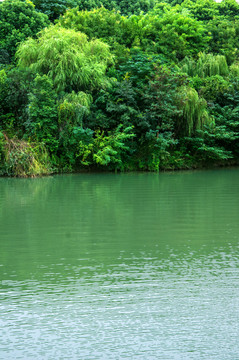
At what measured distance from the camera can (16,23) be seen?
34.0 metres

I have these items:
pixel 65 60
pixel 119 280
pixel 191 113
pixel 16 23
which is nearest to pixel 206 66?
pixel 191 113

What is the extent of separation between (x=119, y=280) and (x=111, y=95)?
22.5 meters

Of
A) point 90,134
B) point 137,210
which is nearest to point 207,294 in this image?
point 137,210

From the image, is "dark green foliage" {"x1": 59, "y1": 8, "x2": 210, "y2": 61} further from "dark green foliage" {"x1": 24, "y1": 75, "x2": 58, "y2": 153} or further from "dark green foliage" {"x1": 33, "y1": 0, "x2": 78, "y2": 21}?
"dark green foliage" {"x1": 24, "y1": 75, "x2": 58, "y2": 153}

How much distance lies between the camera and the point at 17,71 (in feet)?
94.0

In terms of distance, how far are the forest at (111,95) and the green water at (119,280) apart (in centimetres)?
1111

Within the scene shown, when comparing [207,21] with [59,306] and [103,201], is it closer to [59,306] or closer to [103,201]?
[103,201]

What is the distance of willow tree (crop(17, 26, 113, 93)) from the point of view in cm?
2858

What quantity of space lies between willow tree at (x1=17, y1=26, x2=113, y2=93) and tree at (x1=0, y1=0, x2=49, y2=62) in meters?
3.06

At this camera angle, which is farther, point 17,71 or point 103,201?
point 17,71

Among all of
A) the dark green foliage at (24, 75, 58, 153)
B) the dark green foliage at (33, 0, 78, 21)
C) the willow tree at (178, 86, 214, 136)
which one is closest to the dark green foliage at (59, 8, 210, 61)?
the willow tree at (178, 86, 214, 136)

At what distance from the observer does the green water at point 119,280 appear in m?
6.02

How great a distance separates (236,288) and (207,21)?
3674cm

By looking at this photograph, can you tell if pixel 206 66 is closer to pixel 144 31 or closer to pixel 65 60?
pixel 144 31
